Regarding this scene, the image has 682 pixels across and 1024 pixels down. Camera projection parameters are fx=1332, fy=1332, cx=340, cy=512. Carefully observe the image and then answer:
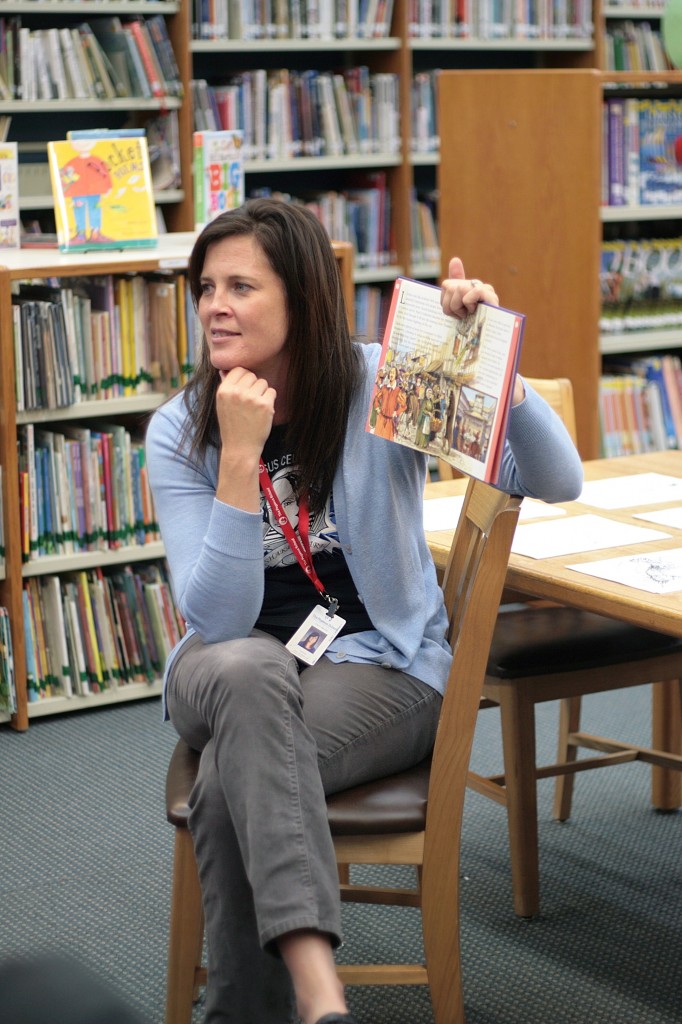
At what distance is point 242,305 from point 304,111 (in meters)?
3.07

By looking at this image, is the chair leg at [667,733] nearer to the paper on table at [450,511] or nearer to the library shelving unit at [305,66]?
the paper on table at [450,511]

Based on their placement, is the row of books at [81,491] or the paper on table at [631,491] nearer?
the paper on table at [631,491]

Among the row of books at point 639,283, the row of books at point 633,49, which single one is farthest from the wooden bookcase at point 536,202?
the row of books at point 633,49

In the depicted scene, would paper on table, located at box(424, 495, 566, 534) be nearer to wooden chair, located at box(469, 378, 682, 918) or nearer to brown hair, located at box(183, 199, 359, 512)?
wooden chair, located at box(469, 378, 682, 918)

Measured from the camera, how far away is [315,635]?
1876 millimetres

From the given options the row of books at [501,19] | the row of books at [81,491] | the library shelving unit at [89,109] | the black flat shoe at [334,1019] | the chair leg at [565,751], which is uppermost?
the row of books at [501,19]

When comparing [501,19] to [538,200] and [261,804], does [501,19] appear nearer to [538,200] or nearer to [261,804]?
[538,200]

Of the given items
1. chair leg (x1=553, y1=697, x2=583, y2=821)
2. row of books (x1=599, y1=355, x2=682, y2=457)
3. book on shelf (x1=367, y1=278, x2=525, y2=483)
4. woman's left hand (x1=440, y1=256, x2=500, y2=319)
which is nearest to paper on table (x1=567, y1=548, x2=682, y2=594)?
book on shelf (x1=367, y1=278, x2=525, y2=483)

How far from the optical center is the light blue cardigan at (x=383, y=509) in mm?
1827

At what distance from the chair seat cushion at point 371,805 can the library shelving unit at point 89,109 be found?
2.86 metres

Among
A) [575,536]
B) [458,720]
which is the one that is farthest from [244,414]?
[575,536]

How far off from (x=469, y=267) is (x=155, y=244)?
3.48 ft

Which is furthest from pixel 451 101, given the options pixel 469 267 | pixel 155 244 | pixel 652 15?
pixel 652 15

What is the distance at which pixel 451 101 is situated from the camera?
3.87 m
